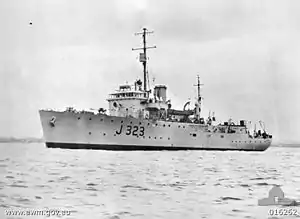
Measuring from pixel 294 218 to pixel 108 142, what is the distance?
65.0 ft

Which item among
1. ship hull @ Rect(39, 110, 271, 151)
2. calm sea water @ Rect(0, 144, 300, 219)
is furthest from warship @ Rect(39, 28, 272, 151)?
calm sea water @ Rect(0, 144, 300, 219)

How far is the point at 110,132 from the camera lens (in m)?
26.1

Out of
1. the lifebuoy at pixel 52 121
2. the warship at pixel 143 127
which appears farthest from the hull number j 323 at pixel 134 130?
the lifebuoy at pixel 52 121

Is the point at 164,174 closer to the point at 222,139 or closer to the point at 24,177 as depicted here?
the point at 24,177

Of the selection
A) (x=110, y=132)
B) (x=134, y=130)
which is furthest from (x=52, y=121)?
(x=134, y=130)

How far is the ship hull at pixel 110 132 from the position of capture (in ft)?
83.8

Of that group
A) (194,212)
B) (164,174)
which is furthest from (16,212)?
(164,174)

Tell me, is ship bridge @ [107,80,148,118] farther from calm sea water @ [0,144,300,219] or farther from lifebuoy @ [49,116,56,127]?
calm sea water @ [0,144,300,219]

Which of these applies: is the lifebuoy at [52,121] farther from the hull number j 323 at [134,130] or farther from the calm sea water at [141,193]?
the calm sea water at [141,193]

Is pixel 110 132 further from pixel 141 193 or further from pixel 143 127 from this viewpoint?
pixel 141 193

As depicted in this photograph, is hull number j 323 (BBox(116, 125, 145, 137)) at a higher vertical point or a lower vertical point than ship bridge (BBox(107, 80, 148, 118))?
lower

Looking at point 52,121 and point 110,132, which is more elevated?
point 52,121

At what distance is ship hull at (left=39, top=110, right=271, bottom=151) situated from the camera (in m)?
25.5

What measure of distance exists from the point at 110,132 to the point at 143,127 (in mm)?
2269
